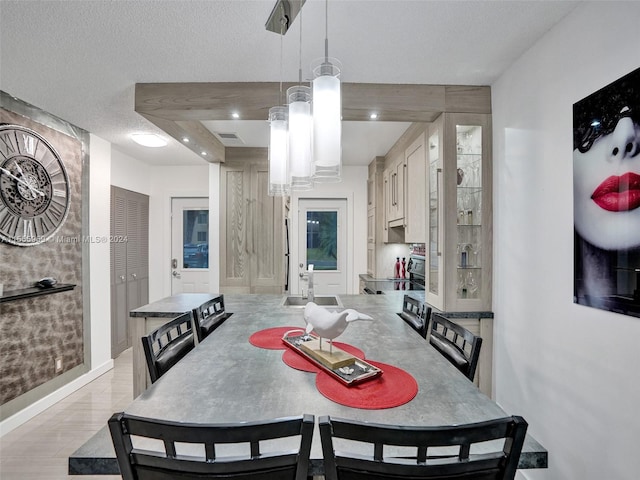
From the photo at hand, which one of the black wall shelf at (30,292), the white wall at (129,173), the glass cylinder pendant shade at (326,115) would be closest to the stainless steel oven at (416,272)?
the glass cylinder pendant shade at (326,115)

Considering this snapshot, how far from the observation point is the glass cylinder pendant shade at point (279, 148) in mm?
1710

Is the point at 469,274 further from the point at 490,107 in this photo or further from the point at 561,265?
the point at 490,107

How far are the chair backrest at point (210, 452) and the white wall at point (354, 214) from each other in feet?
12.6

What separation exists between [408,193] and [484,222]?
3.43 feet

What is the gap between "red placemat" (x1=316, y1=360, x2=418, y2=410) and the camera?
1051 millimetres

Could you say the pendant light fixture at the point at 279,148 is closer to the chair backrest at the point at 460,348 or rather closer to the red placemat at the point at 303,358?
the red placemat at the point at 303,358

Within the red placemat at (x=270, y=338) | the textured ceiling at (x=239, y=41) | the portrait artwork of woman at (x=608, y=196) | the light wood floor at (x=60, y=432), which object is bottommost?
the light wood floor at (x=60, y=432)

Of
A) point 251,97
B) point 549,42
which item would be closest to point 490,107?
point 549,42

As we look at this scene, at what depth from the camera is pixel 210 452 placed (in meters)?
0.70

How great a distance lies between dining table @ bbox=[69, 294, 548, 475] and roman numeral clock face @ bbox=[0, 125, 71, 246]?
6.45ft

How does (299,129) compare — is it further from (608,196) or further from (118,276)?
(118,276)

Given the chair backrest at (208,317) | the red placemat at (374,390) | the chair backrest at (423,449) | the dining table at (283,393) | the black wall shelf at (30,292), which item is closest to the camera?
the chair backrest at (423,449)

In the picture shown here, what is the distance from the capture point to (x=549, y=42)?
170 cm

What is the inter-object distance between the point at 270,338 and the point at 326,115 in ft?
3.71
